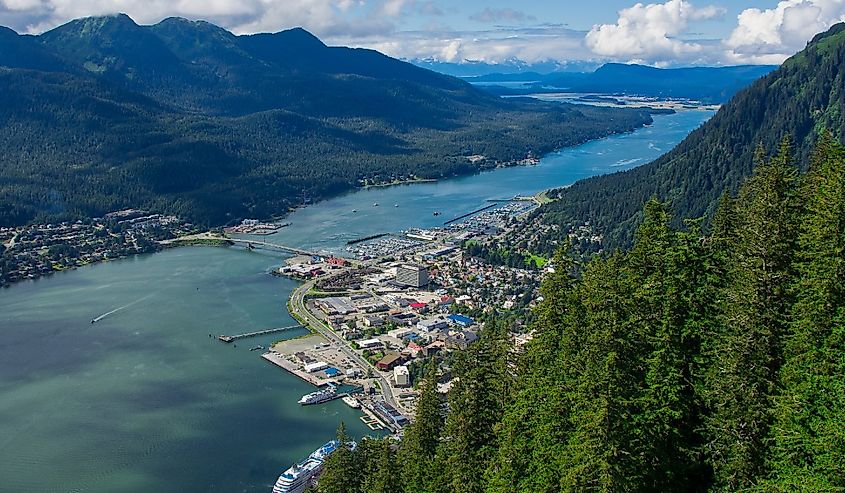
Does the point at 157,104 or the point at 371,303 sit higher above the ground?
the point at 157,104

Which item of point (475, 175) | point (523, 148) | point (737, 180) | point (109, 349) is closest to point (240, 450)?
point (109, 349)

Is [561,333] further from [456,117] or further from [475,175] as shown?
[456,117]

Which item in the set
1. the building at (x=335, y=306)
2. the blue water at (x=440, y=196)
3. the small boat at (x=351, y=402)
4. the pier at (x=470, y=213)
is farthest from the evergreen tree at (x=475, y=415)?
the pier at (x=470, y=213)

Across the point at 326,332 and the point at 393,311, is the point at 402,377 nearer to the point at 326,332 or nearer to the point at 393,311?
the point at 326,332

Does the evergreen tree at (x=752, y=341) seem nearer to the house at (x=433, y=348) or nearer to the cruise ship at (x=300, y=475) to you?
the cruise ship at (x=300, y=475)

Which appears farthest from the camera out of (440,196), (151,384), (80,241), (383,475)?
(440,196)

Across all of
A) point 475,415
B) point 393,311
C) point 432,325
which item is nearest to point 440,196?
point 393,311
